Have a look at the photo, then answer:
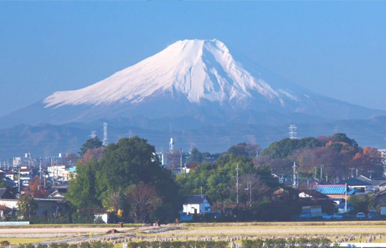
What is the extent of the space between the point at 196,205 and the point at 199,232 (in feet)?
55.5

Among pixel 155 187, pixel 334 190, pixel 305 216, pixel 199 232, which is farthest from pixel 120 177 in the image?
pixel 334 190

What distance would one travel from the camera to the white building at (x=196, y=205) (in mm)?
53312

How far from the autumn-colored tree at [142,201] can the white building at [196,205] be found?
6.40 metres

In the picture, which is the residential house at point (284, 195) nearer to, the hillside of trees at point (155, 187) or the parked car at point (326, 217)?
the hillside of trees at point (155, 187)

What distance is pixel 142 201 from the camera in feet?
150

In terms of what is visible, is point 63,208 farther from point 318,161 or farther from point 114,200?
point 318,161

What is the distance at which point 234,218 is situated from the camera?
47750 millimetres

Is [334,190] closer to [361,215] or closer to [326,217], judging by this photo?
[361,215]

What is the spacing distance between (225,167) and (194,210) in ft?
29.8

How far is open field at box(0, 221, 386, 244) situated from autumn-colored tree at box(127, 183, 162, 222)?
3.50 metres

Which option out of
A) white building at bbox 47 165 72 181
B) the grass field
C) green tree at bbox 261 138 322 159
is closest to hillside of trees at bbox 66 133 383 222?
the grass field

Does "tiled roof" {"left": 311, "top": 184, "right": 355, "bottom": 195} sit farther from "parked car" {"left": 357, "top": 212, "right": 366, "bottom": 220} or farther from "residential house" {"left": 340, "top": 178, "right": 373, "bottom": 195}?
"parked car" {"left": 357, "top": 212, "right": 366, "bottom": 220}

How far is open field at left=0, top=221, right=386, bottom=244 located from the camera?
32.8 meters

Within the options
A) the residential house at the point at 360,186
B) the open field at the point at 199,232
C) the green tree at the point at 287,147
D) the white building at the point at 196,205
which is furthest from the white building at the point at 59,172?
the open field at the point at 199,232
